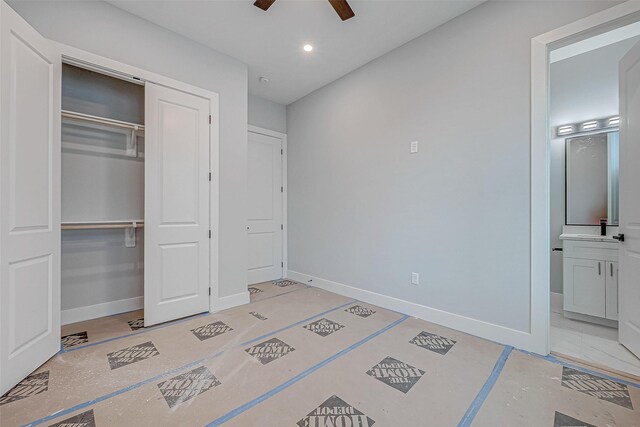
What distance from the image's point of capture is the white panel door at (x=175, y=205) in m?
2.65

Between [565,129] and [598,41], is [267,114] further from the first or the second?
[565,129]

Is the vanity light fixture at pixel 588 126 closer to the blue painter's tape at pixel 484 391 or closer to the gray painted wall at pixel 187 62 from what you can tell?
the blue painter's tape at pixel 484 391

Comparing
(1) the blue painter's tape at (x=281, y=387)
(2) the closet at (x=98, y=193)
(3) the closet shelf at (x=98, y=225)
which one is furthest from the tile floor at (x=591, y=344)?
(3) the closet shelf at (x=98, y=225)

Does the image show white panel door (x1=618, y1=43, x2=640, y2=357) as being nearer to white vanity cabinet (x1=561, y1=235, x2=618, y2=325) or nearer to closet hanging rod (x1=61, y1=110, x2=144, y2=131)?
white vanity cabinet (x1=561, y1=235, x2=618, y2=325)

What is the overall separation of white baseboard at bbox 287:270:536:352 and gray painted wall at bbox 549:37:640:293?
6.12 feet

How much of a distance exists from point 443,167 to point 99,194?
3592 millimetres

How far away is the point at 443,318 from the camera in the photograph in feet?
8.80

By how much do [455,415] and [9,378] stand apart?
2.67 m

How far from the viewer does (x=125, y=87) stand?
119 inches

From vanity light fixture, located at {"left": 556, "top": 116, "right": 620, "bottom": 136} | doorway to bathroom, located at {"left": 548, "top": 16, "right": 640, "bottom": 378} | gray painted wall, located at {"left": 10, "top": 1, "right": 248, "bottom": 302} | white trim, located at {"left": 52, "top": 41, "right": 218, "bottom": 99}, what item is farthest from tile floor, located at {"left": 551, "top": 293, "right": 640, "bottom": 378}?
white trim, located at {"left": 52, "top": 41, "right": 218, "bottom": 99}

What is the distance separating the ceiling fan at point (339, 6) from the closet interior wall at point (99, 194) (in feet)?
5.94

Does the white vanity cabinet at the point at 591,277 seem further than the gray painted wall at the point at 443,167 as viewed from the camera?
Yes

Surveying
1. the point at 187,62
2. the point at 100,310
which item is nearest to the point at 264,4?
the point at 187,62

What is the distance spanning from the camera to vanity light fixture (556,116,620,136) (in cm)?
316
